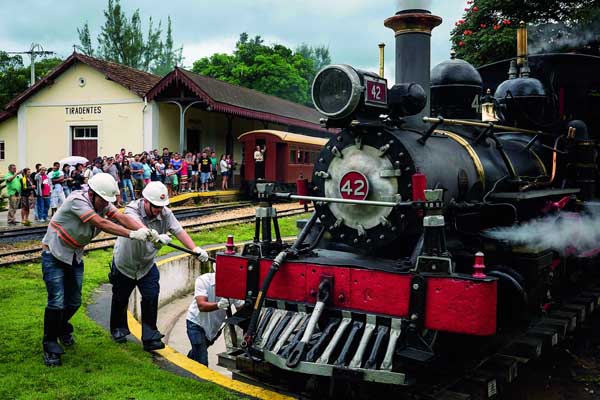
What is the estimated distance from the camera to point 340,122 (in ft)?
14.6

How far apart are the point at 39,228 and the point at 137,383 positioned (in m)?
9.20

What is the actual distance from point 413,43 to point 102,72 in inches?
764

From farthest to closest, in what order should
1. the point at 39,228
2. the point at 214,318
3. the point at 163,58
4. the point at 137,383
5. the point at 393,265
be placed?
the point at 163,58 → the point at 39,228 → the point at 214,318 → the point at 393,265 → the point at 137,383

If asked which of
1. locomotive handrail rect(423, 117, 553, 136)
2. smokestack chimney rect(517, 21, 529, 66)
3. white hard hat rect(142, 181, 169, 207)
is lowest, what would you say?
white hard hat rect(142, 181, 169, 207)

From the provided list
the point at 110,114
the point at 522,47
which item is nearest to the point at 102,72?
the point at 110,114

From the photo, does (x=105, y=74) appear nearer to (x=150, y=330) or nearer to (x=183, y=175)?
(x=183, y=175)

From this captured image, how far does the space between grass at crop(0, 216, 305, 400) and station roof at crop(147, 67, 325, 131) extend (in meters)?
14.2

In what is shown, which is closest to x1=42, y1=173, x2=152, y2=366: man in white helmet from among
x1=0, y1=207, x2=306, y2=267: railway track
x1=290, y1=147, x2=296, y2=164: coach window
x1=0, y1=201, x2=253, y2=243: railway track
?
x1=0, y1=207, x2=306, y2=267: railway track

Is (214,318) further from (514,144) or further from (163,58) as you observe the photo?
(163,58)

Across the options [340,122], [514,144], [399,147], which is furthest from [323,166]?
[514,144]

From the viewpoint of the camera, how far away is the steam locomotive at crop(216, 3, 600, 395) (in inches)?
147

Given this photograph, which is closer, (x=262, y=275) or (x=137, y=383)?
(x=137, y=383)

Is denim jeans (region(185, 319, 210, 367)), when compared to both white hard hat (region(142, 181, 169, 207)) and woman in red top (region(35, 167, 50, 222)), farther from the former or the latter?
woman in red top (region(35, 167, 50, 222))

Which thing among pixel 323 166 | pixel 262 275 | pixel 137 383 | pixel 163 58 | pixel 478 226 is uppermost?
pixel 163 58
